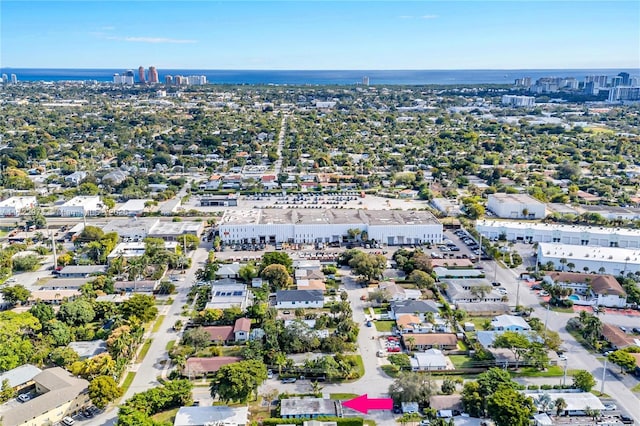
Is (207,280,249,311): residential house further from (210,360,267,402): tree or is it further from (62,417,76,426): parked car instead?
(62,417,76,426): parked car

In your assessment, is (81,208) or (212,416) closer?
(212,416)

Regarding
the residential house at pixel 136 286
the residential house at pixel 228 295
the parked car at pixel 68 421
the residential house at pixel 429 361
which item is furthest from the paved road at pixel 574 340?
the residential house at pixel 136 286

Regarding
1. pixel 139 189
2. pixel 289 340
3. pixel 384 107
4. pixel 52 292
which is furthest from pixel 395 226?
pixel 384 107

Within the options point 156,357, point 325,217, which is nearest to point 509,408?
point 156,357

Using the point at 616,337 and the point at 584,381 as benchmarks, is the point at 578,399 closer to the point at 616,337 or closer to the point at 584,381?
the point at 584,381

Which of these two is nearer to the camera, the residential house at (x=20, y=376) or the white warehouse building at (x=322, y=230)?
the residential house at (x=20, y=376)

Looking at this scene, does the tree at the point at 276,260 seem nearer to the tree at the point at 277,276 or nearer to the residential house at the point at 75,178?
the tree at the point at 277,276

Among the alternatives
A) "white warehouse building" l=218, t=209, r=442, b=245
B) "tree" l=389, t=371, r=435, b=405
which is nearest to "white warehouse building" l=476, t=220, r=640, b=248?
"white warehouse building" l=218, t=209, r=442, b=245
